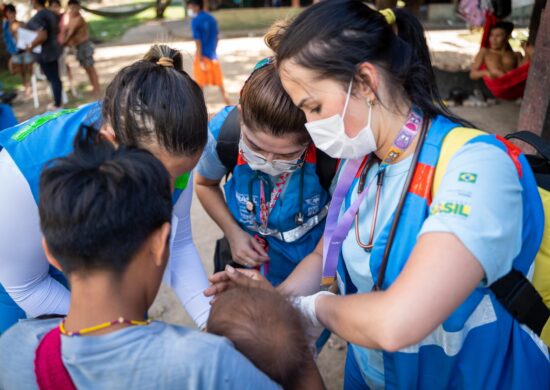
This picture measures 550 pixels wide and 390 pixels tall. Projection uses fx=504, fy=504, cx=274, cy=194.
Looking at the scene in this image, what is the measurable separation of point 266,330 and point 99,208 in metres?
0.44

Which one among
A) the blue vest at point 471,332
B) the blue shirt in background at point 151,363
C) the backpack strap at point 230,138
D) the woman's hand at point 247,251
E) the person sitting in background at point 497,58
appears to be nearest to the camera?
the blue shirt in background at point 151,363

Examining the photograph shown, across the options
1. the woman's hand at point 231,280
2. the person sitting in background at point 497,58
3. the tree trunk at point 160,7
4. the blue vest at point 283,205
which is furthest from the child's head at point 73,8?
the tree trunk at point 160,7

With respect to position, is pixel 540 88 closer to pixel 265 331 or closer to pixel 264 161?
pixel 264 161

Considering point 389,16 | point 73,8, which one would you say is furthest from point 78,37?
point 389,16

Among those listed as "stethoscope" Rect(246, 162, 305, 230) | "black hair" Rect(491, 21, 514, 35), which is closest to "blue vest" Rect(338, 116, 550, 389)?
"stethoscope" Rect(246, 162, 305, 230)

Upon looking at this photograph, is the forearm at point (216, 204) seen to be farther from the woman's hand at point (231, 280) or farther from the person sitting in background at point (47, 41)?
the person sitting in background at point (47, 41)

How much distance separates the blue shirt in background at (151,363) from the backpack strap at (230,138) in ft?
3.16

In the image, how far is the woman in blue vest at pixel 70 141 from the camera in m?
1.39

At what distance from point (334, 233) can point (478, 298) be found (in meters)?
0.44

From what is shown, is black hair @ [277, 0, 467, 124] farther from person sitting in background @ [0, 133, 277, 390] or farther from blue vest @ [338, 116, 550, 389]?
person sitting in background @ [0, 133, 277, 390]

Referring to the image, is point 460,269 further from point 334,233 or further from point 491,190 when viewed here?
point 334,233

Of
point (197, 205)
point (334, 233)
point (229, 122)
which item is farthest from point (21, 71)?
point (334, 233)

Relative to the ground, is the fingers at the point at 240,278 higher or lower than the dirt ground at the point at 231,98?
higher

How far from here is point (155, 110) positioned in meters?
1.40
